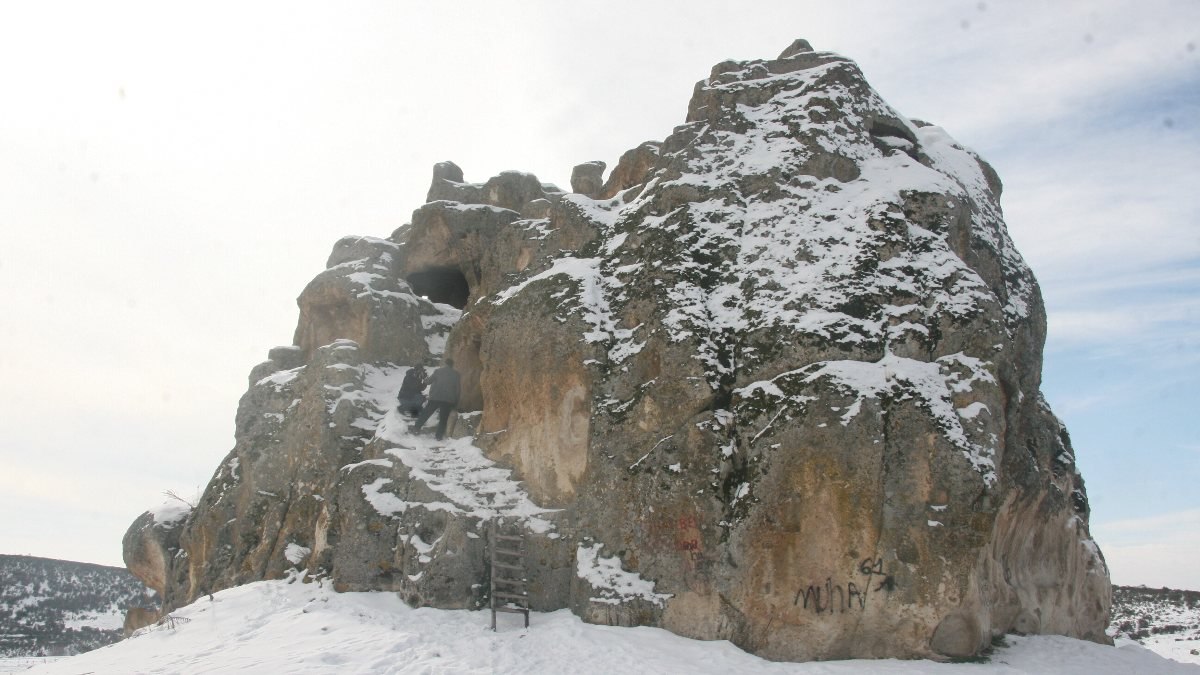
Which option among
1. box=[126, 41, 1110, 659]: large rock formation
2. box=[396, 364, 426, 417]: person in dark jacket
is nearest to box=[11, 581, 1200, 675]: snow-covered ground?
box=[126, 41, 1110, 659]: large rock formation

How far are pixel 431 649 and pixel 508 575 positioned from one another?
2.73m

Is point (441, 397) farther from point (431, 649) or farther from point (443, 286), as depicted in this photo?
point (443, 286)

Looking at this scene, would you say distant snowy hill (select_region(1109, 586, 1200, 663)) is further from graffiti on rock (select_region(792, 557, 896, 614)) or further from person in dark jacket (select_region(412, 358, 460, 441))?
person in dark jacket (select_region(412, 358, 460, 441))

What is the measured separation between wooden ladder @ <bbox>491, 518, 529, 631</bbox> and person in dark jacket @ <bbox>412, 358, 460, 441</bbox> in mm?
3401

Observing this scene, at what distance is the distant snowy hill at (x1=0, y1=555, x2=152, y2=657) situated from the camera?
5331cm

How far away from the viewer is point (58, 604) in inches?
2625

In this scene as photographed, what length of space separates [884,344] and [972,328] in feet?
4.78

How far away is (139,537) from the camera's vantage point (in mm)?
21906

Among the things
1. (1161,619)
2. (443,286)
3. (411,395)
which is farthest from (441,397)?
(1161,619)

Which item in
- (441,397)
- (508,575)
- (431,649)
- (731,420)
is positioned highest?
(441,397)

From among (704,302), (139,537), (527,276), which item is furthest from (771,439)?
(139,537)

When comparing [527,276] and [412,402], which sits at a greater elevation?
[527,276]

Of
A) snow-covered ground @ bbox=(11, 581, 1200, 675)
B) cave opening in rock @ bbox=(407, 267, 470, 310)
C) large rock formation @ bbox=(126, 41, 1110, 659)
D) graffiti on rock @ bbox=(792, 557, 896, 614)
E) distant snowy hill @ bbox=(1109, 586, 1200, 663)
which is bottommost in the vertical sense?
distant snowy hill @ bbox=(1109, 586, 1200, 663)

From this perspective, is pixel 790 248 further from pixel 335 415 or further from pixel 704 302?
pixel 335 415
